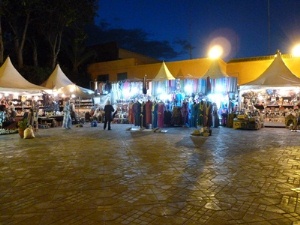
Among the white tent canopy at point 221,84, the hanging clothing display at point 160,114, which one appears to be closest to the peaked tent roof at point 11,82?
the hanging clothing display at point 160,114

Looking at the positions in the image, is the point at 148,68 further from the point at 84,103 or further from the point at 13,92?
the point at 13,92

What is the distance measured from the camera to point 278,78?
15305 millimetres

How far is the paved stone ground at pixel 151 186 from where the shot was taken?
3543 millimetres

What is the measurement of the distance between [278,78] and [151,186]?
13.0 m

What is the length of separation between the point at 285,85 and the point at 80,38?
17758 millimetres

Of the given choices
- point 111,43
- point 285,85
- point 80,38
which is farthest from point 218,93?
point 111,43

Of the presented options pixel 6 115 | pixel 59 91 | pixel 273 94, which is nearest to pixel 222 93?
pixel 273 94

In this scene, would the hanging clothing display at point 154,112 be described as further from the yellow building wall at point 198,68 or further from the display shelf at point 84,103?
the display shelf at point 84,103

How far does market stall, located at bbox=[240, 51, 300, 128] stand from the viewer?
15.3m

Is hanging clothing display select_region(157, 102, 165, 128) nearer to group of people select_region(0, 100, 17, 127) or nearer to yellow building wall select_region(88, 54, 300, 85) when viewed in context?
yellow building wall select_region(88, 54, 300, 85)

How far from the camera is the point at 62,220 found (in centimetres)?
343

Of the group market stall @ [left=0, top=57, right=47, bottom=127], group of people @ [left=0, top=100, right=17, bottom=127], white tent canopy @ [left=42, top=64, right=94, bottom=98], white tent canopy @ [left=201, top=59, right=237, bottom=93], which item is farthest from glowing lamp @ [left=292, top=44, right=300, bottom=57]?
group of people @ [left=0, top=100, right=17, bottom=127]

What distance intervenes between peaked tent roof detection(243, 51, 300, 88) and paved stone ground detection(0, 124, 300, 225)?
25.7 feet

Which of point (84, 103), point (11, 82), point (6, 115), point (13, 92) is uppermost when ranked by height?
point (11, 82)
